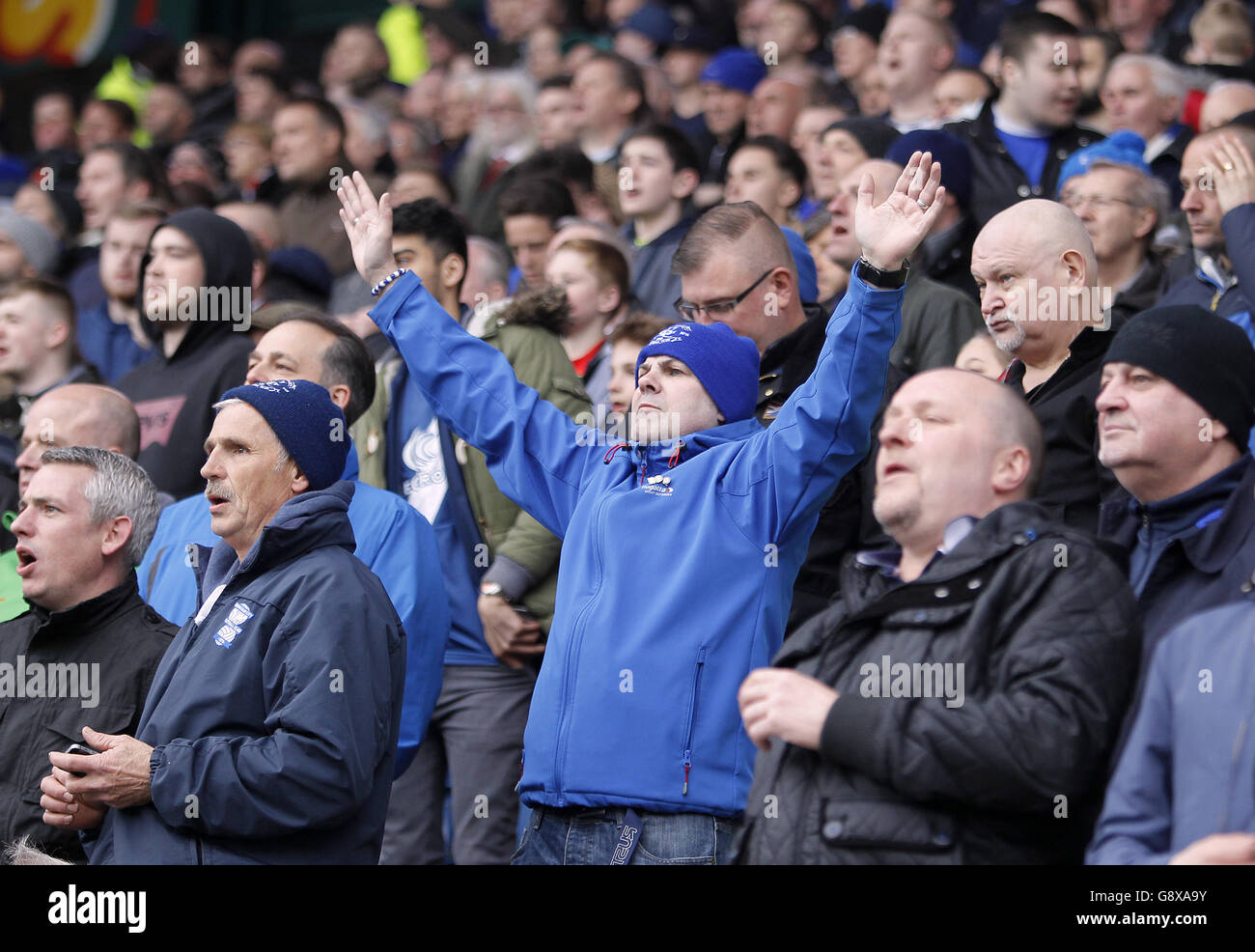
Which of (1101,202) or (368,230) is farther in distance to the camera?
(1101,202)

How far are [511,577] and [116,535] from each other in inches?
56.2

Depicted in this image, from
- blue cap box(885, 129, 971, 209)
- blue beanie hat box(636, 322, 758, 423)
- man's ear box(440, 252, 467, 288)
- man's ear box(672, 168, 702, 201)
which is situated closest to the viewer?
blue beanie hat box(636, 322, 758, 423)

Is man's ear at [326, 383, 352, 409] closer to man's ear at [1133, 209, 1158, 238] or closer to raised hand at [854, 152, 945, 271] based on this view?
raised hand at [854, 152, 945, 271]

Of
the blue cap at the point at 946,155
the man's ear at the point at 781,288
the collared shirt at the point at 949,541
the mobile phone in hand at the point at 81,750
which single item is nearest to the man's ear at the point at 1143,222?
the blue cap at the point at 946,155

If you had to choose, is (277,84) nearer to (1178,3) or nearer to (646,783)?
(1178,3)

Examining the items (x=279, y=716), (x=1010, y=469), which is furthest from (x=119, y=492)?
(x=1010, y=469)

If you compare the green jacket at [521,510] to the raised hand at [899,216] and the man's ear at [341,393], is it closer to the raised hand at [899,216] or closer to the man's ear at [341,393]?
the man's ear at [341,393]

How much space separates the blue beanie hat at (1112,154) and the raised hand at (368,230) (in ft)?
11.0

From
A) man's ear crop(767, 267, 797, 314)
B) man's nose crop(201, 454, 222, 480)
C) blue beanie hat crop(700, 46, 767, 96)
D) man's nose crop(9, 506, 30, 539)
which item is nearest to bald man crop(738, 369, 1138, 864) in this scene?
man's nose crop(201, 454, 222, 480)

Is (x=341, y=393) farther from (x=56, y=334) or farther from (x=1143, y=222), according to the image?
(x=1143, y=222)

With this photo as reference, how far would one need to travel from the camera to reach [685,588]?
4.45 m

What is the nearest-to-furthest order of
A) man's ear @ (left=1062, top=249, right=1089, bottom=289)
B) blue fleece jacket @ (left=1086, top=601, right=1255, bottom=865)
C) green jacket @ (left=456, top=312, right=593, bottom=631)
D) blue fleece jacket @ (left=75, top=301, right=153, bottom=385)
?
blue fleece jacket @ (left=1086, top=601, right=1255, bottom=865) → man's ear @ (left=1062, top=249, right=1089, bottom=289) → green jacket @ (left=456, top=312, right=593, bottom=631) → blue fleece jacket @ (left=75, top=301, right=153, bottom=385)

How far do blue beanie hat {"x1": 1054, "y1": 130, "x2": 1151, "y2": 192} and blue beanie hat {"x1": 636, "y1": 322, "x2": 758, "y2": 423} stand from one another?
2.95 metres

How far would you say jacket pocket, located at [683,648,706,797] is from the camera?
170 inches
